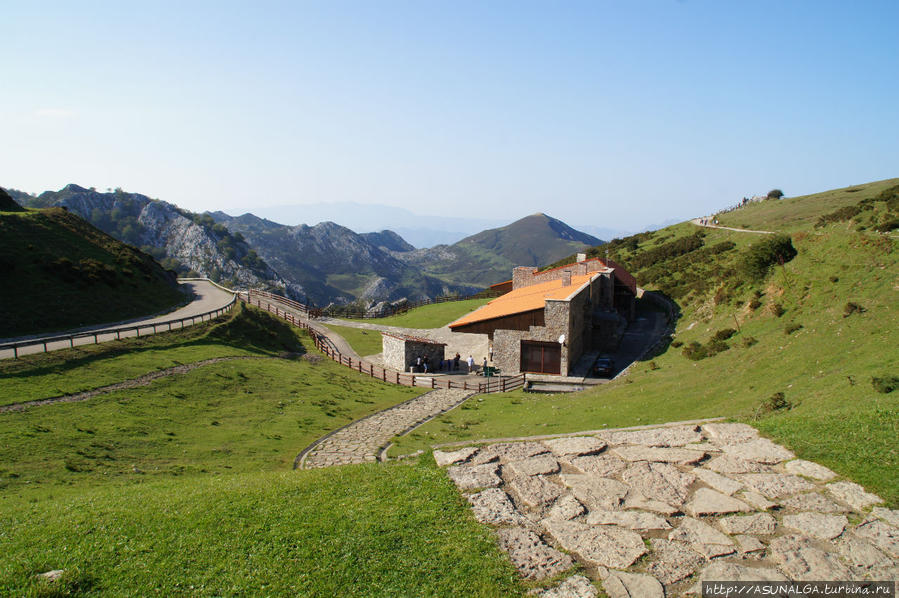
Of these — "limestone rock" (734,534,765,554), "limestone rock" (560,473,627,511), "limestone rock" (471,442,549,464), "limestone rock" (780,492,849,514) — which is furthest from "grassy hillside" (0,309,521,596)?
"limestone rock" (780,492,849,514)

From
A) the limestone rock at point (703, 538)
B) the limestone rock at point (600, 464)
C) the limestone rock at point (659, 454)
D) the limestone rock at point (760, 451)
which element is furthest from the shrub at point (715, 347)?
the limestone rock at point (703, 538)

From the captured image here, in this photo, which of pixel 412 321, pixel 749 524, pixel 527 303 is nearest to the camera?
pixel 749 524

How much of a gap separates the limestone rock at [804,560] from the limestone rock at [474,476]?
4781mm

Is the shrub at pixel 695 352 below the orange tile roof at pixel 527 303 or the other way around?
below

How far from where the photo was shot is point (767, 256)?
34.7m

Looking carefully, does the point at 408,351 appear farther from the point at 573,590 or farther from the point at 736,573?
the point at 736,573

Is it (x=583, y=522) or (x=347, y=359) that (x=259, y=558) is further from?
(x=347, y=359)

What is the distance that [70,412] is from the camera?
1892 centimetres

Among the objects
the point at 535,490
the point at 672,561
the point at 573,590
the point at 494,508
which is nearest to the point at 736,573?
the point at 672,561

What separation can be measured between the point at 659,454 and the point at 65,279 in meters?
43.5

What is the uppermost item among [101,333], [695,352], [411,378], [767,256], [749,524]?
[767,256]

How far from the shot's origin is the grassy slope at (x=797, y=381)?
1087 cm

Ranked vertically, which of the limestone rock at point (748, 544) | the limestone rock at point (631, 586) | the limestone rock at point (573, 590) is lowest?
the limestone rock at point (573, 590)

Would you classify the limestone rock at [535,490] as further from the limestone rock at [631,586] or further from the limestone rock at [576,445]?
the limestone rock at [631,586]
